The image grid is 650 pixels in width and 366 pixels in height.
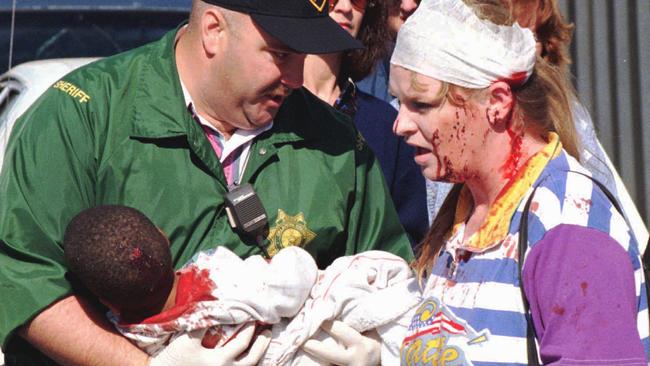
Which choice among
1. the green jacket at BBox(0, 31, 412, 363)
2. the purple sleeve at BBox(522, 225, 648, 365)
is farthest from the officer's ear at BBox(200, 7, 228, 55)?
the purple sleeve at BBox(522, 225, 648, 365)

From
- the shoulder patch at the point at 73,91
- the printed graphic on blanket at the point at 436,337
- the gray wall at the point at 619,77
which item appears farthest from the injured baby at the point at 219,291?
the gray wall at the point at 619,77

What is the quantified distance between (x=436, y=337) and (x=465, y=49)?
2.13 feet

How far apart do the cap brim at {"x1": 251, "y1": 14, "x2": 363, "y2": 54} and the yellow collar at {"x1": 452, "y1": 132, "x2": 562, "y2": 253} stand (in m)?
0.76

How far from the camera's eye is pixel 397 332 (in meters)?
3.13

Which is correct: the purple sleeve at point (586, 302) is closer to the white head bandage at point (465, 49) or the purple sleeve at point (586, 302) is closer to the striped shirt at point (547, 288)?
the striped shirt at point (547, 288)

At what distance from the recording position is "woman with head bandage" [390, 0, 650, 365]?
2.50 metres

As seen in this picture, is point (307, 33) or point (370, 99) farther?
point (370, 99)

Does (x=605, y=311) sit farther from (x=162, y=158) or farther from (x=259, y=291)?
(x=162, y=158)

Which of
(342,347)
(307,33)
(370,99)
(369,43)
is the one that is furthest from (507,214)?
(369,43)

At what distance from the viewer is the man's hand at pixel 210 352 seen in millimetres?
3064

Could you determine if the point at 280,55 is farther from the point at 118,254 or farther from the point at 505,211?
the point at 505,211

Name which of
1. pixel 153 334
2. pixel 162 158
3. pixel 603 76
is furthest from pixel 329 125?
pixel 603 76

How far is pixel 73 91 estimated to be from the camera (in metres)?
3.33

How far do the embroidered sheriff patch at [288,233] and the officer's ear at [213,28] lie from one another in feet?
1.60
